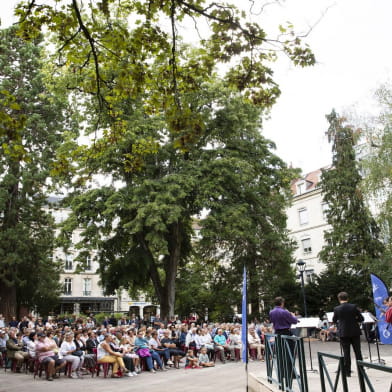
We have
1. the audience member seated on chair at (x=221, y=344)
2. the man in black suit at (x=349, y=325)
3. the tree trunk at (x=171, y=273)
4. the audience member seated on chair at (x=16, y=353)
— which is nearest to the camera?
the man in black suit at (x=349, y=325)

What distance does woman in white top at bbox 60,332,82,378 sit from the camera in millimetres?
13367

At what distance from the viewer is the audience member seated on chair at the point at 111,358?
13.4m

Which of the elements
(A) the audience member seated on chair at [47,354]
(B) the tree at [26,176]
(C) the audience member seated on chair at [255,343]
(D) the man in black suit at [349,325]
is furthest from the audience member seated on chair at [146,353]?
(B) the tree at [26,176]

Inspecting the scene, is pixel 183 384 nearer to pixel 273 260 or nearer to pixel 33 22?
pixel 33 22

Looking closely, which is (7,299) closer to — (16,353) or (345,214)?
(16,353)

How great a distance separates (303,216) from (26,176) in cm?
2975

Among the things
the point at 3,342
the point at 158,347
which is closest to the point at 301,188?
the point at 158,347

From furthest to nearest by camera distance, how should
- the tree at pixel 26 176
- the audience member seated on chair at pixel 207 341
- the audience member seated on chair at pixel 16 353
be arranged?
the tree at pixel 26 176 < the audience member seated on chair at pixel 207 341 < the audience member seated on chair at pixel 16 353

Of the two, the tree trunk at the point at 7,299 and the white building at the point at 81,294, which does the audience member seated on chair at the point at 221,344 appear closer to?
the tree trunk at the point at 7,299

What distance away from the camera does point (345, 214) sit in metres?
30.4

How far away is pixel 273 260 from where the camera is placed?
3025cm

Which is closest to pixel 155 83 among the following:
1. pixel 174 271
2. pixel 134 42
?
pixel 134 42

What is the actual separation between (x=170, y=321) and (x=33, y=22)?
1761 cm

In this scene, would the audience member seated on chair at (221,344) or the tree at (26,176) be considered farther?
the tree at (26,176)
